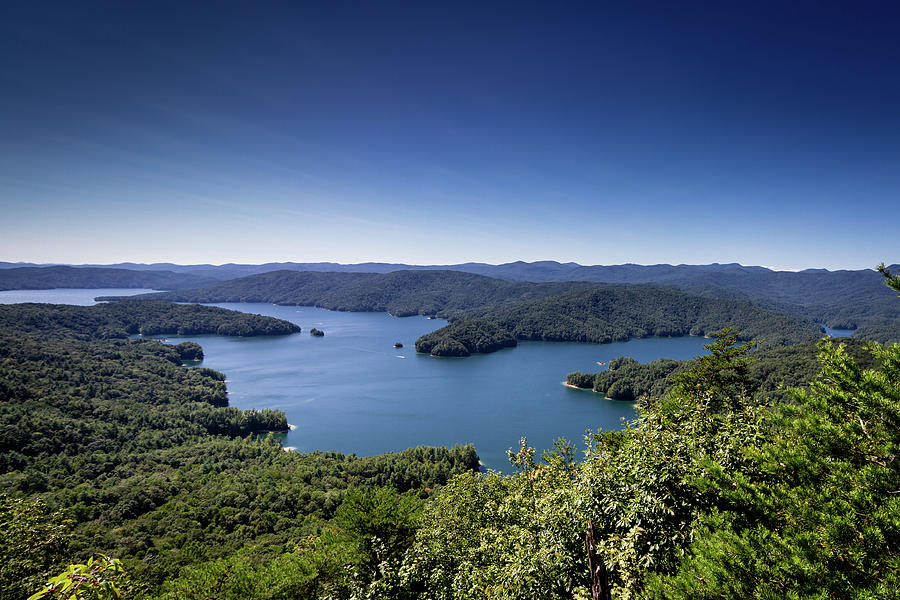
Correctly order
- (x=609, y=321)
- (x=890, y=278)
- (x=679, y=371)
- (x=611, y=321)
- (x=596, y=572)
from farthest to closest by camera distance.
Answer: (x=611, y=321) → (x=609, y=321) → (x=679, y=371) → (x=596, y=572) → (x=890, y=278)

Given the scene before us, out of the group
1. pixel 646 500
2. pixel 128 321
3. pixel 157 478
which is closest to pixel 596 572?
pixel 646 500

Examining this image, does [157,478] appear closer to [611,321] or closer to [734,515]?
[734,515]

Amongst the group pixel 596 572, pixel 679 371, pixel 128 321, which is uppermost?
pixel 596 572

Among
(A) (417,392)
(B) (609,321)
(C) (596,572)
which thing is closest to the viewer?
(C) (596,572)

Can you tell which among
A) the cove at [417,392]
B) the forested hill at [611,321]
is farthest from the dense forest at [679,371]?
the forested hill at [611,321]

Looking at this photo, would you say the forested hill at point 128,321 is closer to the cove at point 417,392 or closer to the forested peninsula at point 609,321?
the cove at point 417,392

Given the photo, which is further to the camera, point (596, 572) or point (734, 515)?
point (596, 572)
